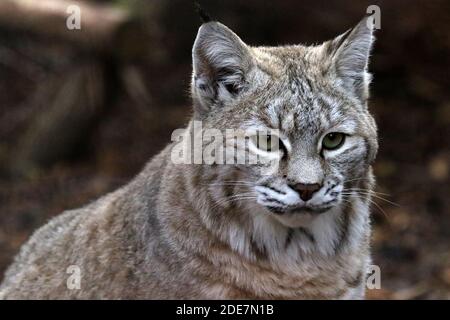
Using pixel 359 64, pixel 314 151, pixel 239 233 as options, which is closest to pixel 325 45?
pixel 359 64

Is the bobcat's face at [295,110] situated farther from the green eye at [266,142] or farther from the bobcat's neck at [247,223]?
the bobcat's neck at [247,223]

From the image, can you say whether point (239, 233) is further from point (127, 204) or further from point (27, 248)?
point (27, 248)

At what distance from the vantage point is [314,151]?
4.44 metres

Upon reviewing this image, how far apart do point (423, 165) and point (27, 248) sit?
5.78 m

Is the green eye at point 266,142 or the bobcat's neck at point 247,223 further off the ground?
the green eye at point 266,142

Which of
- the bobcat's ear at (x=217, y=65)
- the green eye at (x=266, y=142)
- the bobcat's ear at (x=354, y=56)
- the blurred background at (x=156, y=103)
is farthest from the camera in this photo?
the blurred background at (x=156, y=103)

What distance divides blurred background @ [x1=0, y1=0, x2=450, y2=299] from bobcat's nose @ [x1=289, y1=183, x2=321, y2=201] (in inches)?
184

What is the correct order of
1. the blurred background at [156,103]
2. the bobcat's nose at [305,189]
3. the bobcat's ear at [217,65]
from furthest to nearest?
the blurred background at [156,103] < the bobcat's ear at [217,65] < the bobcat's nose at [305,189]

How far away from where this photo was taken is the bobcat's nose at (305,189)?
4289 mm

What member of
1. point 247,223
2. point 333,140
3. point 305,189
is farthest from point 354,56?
point 247,223

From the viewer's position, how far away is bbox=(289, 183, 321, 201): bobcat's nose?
429 cm

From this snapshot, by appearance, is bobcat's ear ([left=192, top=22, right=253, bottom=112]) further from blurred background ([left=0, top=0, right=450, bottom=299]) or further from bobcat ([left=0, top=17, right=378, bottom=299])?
blurred background ([left=0, top=0, right=450, bottom=299])

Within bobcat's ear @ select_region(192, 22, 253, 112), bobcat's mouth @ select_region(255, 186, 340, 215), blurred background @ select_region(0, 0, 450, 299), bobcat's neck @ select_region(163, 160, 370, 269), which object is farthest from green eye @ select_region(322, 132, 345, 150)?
blurred background @ select_region(0, 0, 450, 299)

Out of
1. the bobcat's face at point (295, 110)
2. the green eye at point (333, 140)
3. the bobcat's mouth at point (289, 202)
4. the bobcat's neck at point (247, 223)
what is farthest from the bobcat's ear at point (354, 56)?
the bobcat's mouth at point (289, 202)
